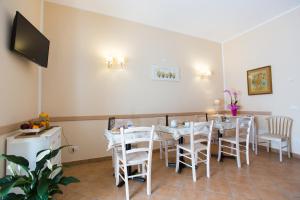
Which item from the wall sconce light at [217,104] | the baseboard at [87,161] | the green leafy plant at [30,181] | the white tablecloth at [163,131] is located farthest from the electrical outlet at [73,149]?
the wall sconce light at [217,104]

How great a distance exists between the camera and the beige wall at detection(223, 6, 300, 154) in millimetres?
3301

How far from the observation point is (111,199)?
1.98 m

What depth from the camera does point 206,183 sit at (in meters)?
2.31

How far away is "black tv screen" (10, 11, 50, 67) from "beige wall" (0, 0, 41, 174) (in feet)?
0.34

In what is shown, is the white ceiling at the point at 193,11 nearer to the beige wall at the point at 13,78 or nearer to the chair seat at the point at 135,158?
the beige wall at the point at 13,78

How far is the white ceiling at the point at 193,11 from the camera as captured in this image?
10.0 feet

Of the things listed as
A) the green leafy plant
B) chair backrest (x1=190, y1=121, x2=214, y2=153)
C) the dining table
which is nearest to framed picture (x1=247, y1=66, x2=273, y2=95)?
the dining table

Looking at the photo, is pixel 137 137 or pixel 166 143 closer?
pixel 137 137

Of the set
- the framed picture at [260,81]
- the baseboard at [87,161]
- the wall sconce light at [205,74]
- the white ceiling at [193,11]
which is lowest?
the baseboard at [87,161]

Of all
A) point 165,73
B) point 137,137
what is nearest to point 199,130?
point 137,137

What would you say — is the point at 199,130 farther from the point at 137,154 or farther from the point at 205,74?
the point at 205,74

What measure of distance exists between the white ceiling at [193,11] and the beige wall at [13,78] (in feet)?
4.45

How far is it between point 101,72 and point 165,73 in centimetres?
160

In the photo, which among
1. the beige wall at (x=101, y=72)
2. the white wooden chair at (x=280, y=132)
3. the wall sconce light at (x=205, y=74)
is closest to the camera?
the beige wall at (x=101, y=72)
